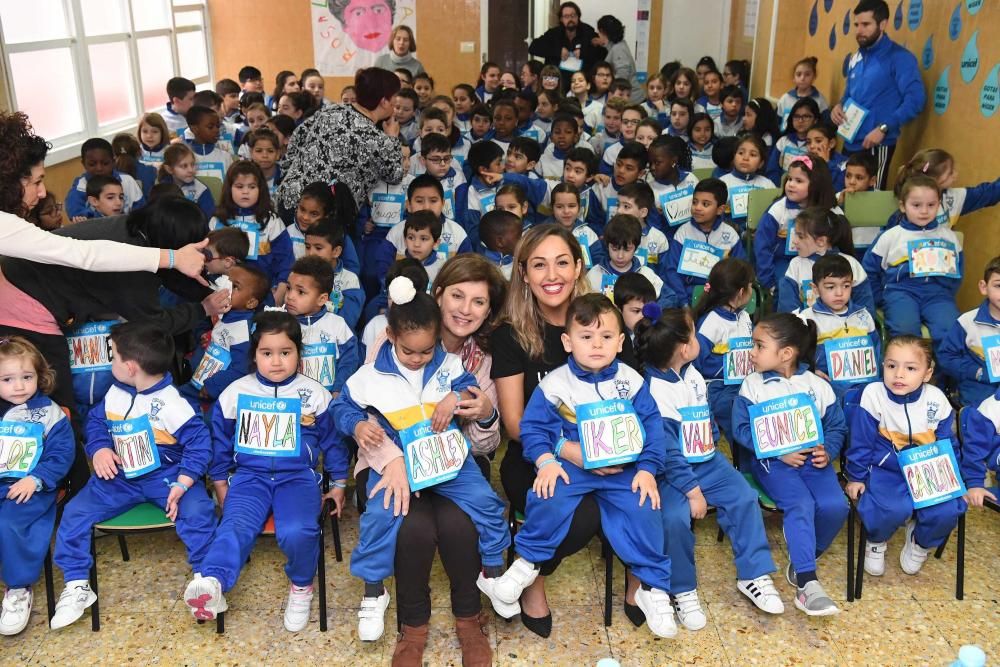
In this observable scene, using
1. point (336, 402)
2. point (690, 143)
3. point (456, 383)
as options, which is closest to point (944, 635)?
point (456, 383)

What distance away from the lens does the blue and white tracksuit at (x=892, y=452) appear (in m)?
2.99

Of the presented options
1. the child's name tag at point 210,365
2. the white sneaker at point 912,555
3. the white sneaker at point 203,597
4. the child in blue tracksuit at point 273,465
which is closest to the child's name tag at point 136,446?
the child in blue tracksuit at point 273,465

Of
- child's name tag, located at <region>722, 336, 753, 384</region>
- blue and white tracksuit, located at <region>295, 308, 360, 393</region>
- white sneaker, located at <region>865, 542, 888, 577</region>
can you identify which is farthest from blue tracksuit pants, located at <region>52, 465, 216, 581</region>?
white sneaker, located at <region>865, 542, 888, 577</region>

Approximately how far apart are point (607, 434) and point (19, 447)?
196 centimetres

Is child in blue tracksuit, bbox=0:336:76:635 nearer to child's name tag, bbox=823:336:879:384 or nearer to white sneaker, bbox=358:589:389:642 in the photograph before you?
white sneaker, bbox=358:589:389:642

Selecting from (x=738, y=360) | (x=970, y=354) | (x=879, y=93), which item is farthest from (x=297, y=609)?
(x=879, y=93)

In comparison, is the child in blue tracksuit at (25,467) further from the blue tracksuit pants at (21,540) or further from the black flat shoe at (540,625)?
the black flat shoe at (540,625)

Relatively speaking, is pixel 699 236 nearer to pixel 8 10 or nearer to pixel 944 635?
pixel 944 635

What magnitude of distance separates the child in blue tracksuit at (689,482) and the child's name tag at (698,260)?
1434 millimetres

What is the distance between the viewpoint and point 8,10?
6645mm

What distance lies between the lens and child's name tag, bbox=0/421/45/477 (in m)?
2.81

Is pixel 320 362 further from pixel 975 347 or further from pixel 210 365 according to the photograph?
pixel 975 347

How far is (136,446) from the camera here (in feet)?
9.41

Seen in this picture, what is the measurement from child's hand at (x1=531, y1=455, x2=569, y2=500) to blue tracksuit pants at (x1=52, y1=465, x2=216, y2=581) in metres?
1.13
